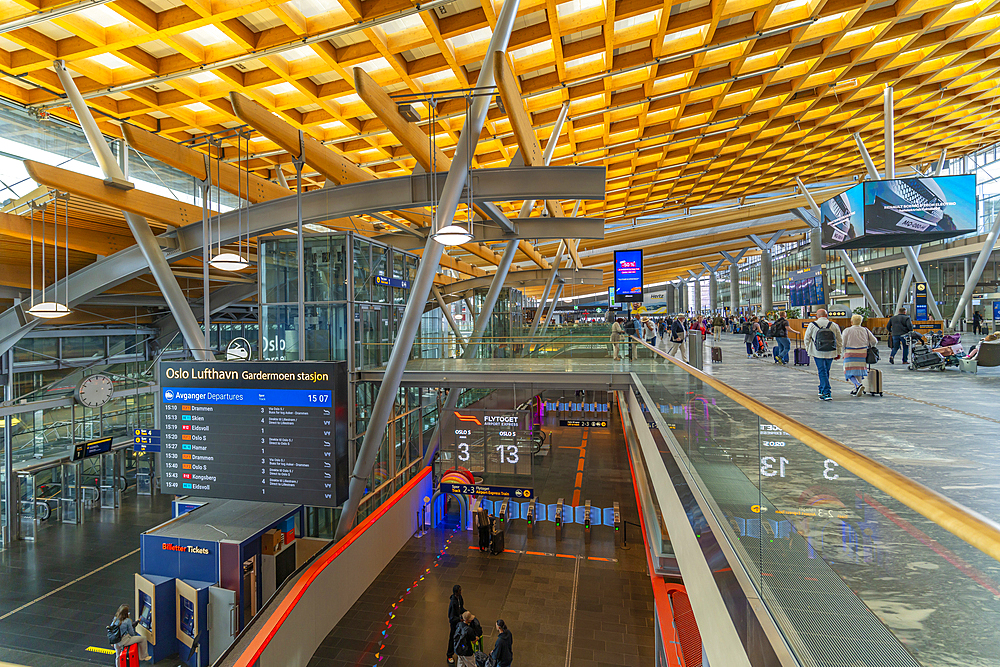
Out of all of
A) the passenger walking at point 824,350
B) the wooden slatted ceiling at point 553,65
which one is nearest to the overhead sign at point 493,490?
the passenger walking at point 824,350

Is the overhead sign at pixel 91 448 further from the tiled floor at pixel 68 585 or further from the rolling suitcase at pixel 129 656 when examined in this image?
the rolling suitcase at pixel 129 656

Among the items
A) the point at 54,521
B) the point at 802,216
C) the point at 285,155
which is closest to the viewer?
the point at 285,155

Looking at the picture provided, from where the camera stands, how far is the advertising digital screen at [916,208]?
43.6ft

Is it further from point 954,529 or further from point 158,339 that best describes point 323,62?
point 158,339

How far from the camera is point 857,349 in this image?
344 inches

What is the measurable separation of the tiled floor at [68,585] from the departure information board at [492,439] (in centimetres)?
800

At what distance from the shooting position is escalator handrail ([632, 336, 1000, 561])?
1074 millimetres

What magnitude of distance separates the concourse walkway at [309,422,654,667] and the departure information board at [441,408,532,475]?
2.85m

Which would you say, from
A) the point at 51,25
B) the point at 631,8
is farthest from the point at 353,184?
the point at 631,8

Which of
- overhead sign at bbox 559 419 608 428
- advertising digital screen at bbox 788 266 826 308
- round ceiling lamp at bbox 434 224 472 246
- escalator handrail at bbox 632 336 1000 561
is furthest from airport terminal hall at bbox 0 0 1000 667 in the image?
advertising digital screen at bbox 788 266 826 308

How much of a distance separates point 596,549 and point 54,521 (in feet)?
58.1

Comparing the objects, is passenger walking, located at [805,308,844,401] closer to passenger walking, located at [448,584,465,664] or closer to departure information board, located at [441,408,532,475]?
departure information board, located at [441,408,532,475]

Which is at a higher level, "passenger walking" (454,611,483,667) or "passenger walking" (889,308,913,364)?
"passenger walking" (889,308,913,364)

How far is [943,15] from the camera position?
10.4 meters
